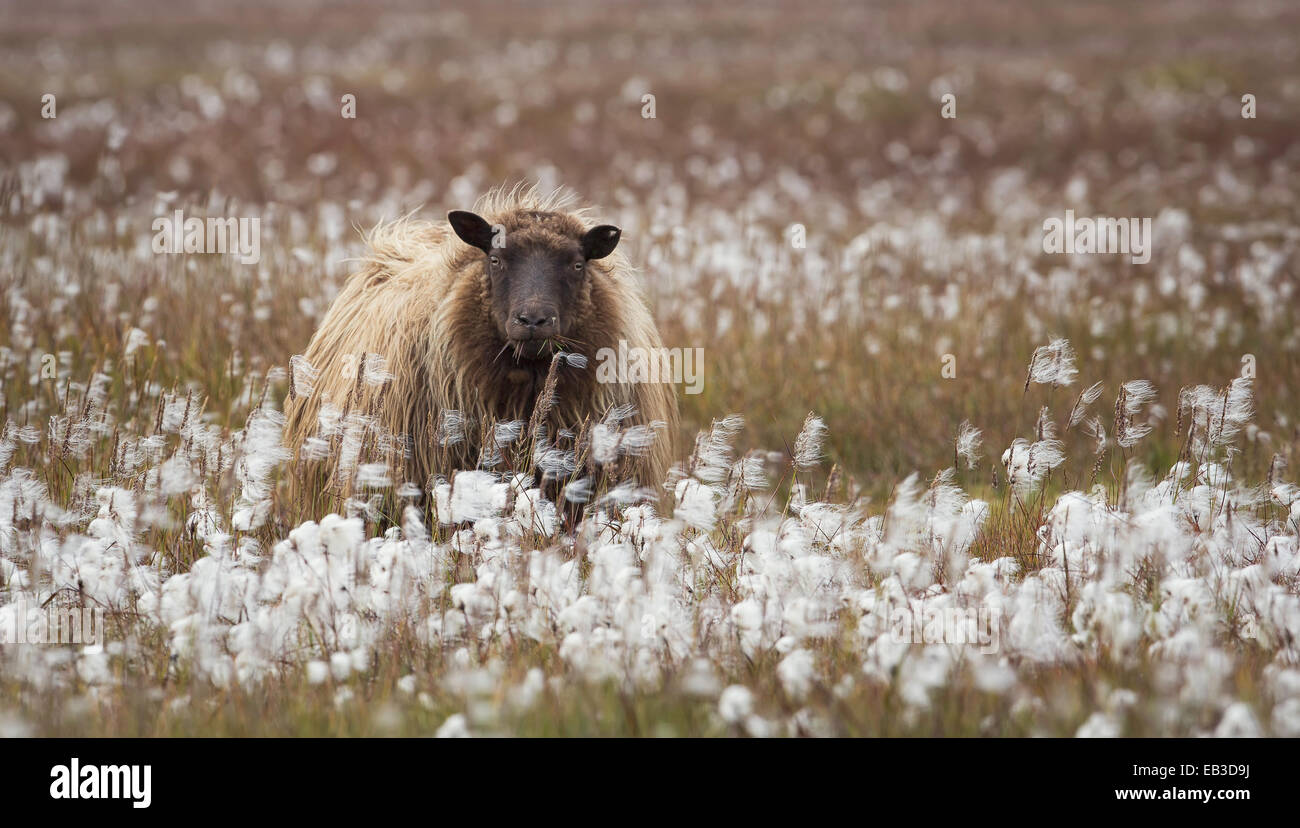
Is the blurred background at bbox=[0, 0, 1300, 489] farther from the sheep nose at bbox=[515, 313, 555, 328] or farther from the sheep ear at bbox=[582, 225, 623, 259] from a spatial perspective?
the sheep ear at bbox=[582, 225, 623, 259]

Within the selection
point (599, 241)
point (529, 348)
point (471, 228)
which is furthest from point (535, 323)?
point (599, 241)

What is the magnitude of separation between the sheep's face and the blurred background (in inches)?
65.8

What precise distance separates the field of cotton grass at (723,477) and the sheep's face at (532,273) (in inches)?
24.8

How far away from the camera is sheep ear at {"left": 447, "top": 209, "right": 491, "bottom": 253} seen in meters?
6.71

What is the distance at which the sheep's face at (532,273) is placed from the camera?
21.1 ft

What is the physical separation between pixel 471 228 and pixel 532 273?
0.47 metres

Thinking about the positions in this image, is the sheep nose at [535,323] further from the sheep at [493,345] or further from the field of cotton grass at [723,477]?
the field of cotton grass at [723,477]

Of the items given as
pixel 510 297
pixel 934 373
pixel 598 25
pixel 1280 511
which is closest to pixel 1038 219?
pixel 934 373

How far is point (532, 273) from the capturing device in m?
6.66

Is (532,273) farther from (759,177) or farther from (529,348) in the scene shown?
(759,177)

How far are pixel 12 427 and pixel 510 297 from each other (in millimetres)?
2595

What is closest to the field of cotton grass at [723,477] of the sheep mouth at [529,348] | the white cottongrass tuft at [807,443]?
the white cottongrass tuft at [807,443]

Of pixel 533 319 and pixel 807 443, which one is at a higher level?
pixel 533 319

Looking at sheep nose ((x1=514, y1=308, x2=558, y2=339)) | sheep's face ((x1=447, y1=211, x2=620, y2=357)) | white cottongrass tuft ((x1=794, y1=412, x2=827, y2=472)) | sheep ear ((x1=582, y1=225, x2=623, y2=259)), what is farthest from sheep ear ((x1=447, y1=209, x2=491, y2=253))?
white cottongrass tuft ((x1=794, y1=412, x2=827, y2=472))
